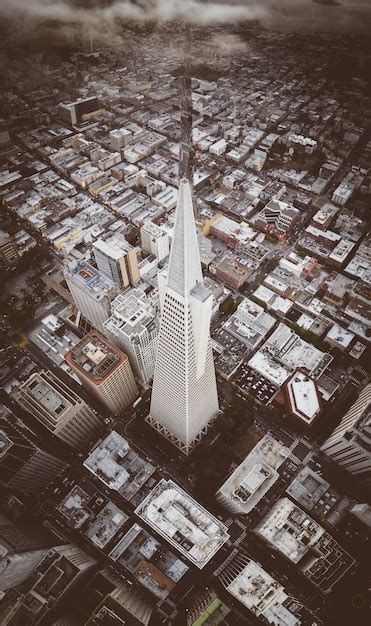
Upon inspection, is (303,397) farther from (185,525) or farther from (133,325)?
(133,325)

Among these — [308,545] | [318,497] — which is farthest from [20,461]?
[318,497]

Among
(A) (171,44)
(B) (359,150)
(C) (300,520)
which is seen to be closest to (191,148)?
(A) (171,44)

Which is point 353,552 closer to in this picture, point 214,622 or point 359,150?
point 214,622

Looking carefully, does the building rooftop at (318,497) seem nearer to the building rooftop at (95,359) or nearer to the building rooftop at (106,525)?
the building rooftop at (106,525)

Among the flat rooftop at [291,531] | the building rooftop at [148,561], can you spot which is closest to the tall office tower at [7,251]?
the building rooftop at [148,561]

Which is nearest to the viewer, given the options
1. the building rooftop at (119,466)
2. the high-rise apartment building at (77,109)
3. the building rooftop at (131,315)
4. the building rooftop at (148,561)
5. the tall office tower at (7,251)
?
the building rooftop at (148,561)

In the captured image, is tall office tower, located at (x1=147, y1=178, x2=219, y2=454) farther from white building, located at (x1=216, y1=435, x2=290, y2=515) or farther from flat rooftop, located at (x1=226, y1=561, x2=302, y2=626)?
flat rooftop, located at (x1=226, y1=561, x2=302, y2=626)

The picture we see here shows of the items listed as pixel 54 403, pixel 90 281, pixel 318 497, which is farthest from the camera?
pixel 90 281
